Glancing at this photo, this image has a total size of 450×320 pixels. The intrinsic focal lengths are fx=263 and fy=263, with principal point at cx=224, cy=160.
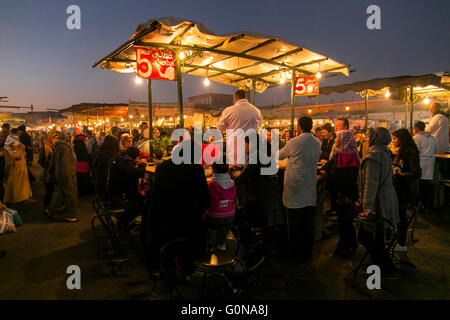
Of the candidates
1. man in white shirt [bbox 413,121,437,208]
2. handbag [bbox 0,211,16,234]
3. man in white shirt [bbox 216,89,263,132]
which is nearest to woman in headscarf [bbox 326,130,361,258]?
man in white shirt [bbox 216,89,263,132]

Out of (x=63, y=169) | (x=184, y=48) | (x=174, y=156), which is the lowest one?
(x=63, y=169)

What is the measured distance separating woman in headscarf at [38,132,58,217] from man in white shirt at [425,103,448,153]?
9754 millimetres

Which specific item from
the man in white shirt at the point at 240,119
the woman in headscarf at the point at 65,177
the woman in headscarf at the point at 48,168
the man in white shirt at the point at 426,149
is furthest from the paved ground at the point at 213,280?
the man in white shirt at the point at 240,119

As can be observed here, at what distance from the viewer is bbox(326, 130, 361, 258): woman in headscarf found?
416cm

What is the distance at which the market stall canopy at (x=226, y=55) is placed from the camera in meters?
4.66

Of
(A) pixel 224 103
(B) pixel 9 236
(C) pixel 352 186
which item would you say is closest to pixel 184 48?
(C) pixel 352 186

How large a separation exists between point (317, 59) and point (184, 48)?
352 cm

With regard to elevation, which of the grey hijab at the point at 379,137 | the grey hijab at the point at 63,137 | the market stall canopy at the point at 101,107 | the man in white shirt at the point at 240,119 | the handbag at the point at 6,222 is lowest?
the handbag at the point at 6,222

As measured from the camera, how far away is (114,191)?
4.19m

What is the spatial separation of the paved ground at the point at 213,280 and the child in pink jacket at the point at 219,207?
0.82 metres

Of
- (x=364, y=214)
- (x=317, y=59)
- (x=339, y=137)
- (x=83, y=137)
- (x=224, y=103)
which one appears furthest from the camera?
(x=224, y=103)

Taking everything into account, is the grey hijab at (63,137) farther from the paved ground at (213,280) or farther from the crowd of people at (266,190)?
the paved ground at (213,280)

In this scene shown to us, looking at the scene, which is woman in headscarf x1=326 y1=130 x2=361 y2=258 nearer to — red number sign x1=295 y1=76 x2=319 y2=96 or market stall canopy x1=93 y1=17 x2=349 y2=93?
market stall canopy x1=93 y1=17 x2=349 y2=93
